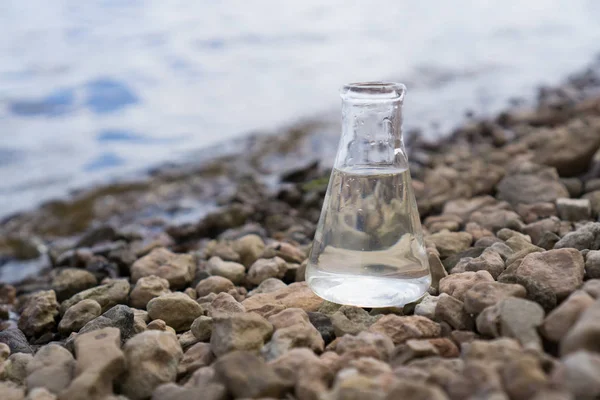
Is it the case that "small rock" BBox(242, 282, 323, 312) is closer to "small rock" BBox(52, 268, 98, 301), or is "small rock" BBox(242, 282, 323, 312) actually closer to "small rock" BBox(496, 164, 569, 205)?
"small rock" BBox(52, 268, 98, 301)

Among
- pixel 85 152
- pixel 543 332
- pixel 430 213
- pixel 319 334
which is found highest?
pixel 543 332

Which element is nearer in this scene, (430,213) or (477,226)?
(477,226)

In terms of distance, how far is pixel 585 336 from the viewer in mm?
1165

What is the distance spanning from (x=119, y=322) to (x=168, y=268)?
0.66m

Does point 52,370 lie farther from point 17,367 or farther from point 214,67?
point 214,67

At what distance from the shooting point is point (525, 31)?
12.5 m

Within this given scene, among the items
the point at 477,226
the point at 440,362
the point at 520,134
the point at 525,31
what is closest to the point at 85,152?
the point at 520,134

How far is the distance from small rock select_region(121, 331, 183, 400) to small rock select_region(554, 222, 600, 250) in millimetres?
1187

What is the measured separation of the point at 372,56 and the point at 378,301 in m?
8.76

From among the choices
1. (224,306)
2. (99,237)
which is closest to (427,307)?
(224,306)

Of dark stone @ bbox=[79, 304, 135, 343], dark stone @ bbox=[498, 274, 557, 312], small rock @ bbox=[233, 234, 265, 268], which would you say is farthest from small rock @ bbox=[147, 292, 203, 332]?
dark stone @ bbox=[498, 274, 557, 312]

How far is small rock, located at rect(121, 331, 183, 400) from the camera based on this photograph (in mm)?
1438

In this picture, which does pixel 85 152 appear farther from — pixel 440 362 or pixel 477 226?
pixel 440 362

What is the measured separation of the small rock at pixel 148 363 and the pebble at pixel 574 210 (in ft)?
5.59
